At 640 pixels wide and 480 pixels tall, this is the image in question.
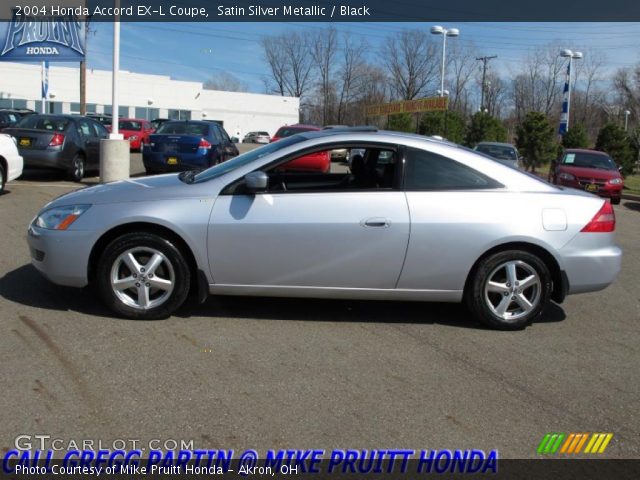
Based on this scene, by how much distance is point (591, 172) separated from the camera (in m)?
17.8

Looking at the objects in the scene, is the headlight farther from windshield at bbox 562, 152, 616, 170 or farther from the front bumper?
windshield at bbox 562, 152, 616, 170

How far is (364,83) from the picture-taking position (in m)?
72.1

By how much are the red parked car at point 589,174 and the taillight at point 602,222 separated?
508 inches

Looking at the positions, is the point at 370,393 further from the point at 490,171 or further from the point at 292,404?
the point at 490,171

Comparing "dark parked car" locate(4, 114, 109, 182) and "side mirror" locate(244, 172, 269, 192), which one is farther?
"dark parked car" locate(4, 114, 109, 182)

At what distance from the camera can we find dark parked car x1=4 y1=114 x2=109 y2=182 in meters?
13.5

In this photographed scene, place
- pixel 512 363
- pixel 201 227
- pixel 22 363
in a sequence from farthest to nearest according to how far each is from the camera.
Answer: pixel 201 227
pixel 512 363
pixel 22 363

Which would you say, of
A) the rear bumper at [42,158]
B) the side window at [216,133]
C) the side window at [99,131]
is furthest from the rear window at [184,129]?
the rear bumper at [42,158]

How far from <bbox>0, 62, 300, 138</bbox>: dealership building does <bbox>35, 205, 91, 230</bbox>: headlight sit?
5143 cm

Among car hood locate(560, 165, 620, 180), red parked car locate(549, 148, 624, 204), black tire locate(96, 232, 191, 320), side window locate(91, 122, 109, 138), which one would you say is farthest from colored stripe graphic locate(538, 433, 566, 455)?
car hood locate(560, 165, 620, 180)

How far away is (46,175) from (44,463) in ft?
44.6

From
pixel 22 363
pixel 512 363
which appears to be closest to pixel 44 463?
pixel 22 363

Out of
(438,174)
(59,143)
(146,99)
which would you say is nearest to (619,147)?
(59,143)

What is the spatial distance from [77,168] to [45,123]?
1241 millimetres
